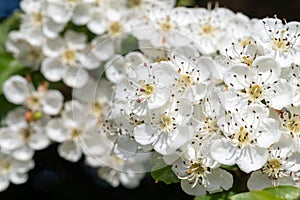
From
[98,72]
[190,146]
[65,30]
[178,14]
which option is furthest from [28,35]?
[190,146]

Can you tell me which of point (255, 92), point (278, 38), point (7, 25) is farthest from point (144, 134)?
point (7, 25)

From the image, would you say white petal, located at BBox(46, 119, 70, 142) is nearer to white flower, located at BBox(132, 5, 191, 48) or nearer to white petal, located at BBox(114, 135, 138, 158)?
white flower, located at BBox(132, 5, 191, 48)

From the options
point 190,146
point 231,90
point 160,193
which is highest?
point 231,90

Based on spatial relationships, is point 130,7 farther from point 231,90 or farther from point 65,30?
point 231,90

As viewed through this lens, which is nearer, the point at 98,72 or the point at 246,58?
the point at 246,58

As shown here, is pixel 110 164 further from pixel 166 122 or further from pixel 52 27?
pixel 166 122

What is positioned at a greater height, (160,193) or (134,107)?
(134,107)

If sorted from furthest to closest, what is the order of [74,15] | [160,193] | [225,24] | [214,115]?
[160,193] < [74,15] < [225,24] < [214,115]
